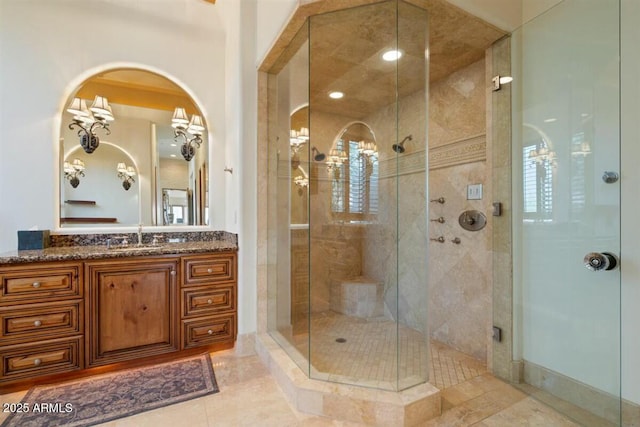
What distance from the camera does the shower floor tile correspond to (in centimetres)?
183

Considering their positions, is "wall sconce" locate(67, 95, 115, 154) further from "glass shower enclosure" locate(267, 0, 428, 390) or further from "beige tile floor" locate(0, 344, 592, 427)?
"beige tile floor" locate(0, 344, 592, 427)

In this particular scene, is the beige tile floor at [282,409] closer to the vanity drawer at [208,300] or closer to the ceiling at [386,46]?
the vanity drawer at [208,300]

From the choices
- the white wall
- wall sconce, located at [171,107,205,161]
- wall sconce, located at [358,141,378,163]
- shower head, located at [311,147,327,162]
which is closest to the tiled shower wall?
wall sconce, located at [358,141,378,163]

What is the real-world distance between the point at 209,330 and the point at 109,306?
0.74 meters

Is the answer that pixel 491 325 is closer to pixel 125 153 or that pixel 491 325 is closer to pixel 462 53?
pixel 462 53

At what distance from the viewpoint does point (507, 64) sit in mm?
1991

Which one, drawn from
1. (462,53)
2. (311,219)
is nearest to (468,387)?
(311,219)

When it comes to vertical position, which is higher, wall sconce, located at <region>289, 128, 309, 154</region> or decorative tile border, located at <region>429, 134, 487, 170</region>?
wall sconce, located at <region>289, 128, 309, 154</region>

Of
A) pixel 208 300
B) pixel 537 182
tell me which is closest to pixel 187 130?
pixel 208 300

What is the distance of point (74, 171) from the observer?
239 centimetres

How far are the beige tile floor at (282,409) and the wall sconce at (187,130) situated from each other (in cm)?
205

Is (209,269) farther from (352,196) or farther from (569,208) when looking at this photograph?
(569,208)

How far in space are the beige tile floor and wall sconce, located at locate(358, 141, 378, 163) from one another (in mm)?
2101

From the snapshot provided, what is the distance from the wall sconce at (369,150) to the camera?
118 inches
